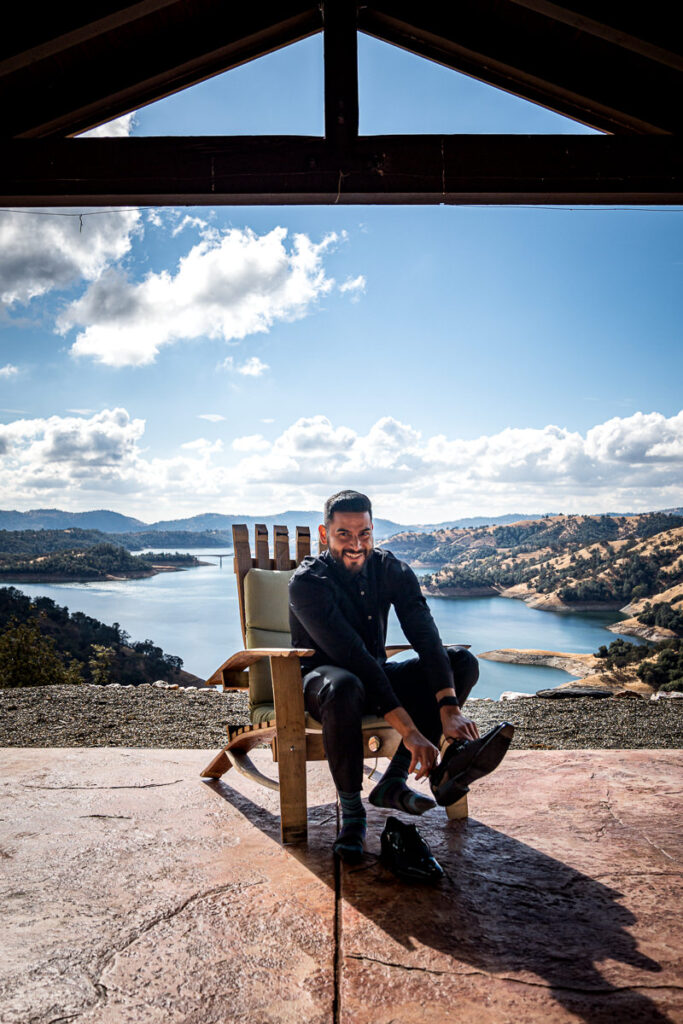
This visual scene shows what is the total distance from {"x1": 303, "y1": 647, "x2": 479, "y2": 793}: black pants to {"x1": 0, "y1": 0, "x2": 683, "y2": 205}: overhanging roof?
186 cm

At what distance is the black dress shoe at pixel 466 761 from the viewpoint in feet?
5.56

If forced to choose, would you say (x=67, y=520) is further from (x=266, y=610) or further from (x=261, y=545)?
(x=266, y=610)

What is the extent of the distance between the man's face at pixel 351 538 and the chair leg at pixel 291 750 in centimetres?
40

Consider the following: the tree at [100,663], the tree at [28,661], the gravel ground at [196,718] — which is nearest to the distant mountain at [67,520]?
the tree at [100,663]

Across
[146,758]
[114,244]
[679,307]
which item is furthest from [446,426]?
[679,307]

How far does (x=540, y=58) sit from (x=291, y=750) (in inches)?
125

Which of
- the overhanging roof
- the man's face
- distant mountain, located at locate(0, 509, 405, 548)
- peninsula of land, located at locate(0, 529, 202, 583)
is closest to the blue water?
peninsula of land, located at locate(0, 529, 202, 583)

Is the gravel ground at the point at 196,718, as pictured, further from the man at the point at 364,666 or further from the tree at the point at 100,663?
the tree at the point at 100,663

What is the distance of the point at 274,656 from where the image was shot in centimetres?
201

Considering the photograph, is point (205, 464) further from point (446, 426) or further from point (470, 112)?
point (470, 112)

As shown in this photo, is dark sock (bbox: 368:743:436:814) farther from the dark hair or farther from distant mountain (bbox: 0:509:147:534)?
distant mountain (bbox: 0:509:147:534)

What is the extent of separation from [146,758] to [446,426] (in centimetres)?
502

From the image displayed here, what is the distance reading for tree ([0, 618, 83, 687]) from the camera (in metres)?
6.55

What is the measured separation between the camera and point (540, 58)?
3.05 m
